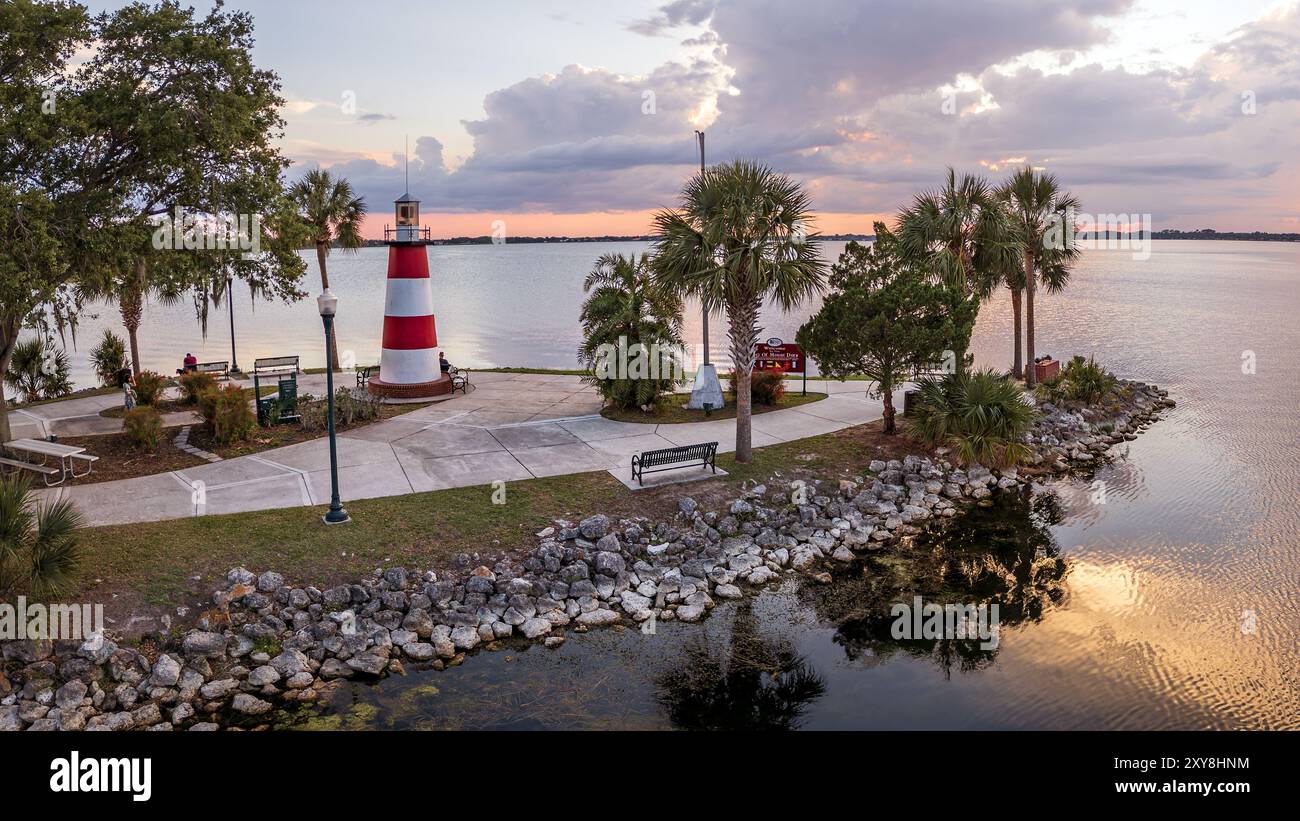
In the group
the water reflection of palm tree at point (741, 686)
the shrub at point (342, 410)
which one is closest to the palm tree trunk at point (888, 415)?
the water reflection of palm tree at point (741, 686)

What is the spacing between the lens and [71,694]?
10.1 meters

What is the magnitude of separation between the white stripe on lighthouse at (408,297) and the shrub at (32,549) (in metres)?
14.3

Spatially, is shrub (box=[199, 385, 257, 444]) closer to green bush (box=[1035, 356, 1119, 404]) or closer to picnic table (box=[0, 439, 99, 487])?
picnic table (box=[0, 439, 99, 487])

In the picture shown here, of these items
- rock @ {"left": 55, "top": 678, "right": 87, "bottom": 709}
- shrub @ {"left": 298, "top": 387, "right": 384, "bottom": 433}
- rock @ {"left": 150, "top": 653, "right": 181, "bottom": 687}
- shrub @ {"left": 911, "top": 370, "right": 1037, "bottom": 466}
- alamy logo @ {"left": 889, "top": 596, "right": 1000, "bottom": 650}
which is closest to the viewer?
rock @ {"left": 55, "top": 678, "right": 87, "bottom": 709}

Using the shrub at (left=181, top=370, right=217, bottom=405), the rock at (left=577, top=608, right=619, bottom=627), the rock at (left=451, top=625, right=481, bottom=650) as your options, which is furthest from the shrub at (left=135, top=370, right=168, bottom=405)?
the rock at (left=577, top=608, right=619, bottom=627)

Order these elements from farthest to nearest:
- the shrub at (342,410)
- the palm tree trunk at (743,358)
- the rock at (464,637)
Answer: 1. the shrub at (342,410)
2. the palm tree trunk at (743,358)
3. the rock at (464,637)

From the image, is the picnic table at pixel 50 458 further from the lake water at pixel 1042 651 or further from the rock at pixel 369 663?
the lake water at pixel 1042 651

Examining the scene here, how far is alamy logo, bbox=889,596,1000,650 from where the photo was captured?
1259 cm

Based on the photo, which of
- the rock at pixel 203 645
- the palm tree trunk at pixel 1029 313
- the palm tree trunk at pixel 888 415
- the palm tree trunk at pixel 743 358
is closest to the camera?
the rock at pixel 203 645

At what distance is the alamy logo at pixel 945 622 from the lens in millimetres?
12594
